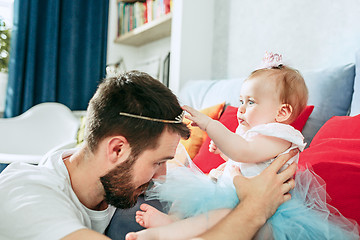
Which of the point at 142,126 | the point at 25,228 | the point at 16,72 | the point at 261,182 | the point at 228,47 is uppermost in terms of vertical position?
the point at 228,47

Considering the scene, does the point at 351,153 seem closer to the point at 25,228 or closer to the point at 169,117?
the point at 169,117

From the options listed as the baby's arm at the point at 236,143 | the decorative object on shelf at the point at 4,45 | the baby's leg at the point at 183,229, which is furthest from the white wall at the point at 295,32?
the decorative object on shelf at the point at 4,45

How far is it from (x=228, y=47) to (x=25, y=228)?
1883 millimetres

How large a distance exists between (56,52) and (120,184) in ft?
7.69

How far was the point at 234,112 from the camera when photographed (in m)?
1.51

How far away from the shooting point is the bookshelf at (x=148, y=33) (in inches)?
101

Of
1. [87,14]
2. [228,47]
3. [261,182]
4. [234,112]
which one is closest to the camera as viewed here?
[261,182]

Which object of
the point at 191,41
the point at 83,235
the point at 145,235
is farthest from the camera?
the point at 191,41

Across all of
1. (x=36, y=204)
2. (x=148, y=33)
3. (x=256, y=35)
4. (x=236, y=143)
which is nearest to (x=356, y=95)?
(x=236, y=143)

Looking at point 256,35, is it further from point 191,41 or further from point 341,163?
point 341,163

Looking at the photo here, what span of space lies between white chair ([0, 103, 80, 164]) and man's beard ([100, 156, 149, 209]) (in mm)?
1661

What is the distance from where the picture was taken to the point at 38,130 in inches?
103

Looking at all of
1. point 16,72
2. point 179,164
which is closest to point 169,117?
point 179,164

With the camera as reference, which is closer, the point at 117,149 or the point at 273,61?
the point at 117,149
